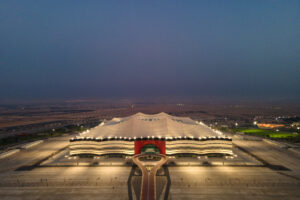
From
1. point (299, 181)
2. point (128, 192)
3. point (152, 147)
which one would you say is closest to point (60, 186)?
point (128, 192)

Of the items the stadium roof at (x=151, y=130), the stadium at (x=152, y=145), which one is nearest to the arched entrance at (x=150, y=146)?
the stadium at (x=152, y=145)

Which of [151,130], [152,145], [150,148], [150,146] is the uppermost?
[151,130]

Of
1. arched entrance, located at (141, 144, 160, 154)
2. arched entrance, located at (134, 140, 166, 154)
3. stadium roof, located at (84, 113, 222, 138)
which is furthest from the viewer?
stadium roof, located at (84, 113, 222, 138)

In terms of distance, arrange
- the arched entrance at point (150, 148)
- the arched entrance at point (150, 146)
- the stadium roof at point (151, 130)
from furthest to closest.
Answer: the stadium roof at point (151, 130), the arched entrance at point (150, 148), the arched entrance at point (150, 146)

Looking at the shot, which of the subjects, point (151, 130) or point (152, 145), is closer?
point (152, 145)

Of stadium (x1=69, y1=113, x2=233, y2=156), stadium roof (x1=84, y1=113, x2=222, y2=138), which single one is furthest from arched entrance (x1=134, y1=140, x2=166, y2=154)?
stadium roof (x1=84, y1=113, x2=222, y2=138)

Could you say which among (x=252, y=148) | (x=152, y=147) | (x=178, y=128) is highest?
(x=178, y=128)

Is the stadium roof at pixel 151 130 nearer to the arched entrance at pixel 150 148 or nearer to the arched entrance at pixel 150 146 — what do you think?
the arched entrance at pixel 150 146

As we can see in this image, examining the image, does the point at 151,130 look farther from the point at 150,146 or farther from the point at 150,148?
the point at 150,148

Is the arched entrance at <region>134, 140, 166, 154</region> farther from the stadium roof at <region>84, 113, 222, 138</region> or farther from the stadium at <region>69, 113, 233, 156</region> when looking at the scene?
the stadium roof at <region>84, 113, 222, 138</region>

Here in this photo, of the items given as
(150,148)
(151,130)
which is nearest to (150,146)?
(150,148)

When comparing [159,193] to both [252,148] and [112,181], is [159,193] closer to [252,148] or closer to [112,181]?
[112,181]
